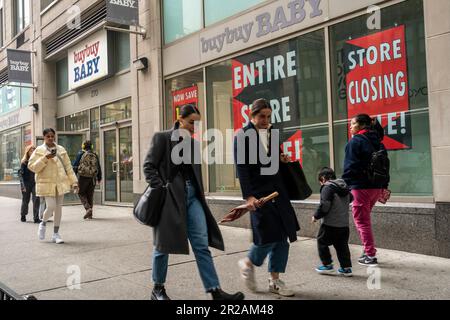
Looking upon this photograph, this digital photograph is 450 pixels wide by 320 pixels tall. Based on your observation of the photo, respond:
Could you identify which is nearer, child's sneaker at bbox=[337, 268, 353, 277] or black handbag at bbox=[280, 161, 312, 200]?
black handbag at bbox=[280, 161, 312, 200]

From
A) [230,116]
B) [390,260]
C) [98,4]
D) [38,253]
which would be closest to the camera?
[390,260]

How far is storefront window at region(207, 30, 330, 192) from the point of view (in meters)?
7.20

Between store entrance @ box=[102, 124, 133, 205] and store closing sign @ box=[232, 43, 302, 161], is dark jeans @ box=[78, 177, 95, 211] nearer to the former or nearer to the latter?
store entrance @ box=[102, 124, 133, 205]

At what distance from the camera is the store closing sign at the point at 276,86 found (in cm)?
758

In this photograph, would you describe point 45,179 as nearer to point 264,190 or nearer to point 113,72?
point 264,190

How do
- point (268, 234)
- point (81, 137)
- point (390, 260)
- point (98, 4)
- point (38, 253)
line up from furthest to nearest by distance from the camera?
point (81, 137) → point (98, 4) → point (38, 253) → point (390, 260) → point (268, 234)

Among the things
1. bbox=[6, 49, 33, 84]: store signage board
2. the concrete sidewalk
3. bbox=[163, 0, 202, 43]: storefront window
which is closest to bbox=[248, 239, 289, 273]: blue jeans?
the concrete sidewalk

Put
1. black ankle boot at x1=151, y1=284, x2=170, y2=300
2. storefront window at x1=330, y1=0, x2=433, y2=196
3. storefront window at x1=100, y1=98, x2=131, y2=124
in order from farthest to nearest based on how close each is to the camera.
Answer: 1. storefront window at x1=100, y1=98, x2=131, y2=124
2. storefront window at x1=330, y1=0, x2=433, y2=196
3. black ankle boot at x1=151, y1=284, x2=170, y2=300

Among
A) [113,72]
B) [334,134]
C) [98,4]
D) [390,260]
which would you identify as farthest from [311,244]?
[98,4]

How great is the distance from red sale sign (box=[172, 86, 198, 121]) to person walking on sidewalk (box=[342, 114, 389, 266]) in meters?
5.07

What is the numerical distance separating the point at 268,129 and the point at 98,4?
33.3 feet

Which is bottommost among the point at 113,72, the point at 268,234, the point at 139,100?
the point at 268,234

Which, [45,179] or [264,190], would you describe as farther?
[45,179]

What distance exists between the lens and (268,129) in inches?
165
